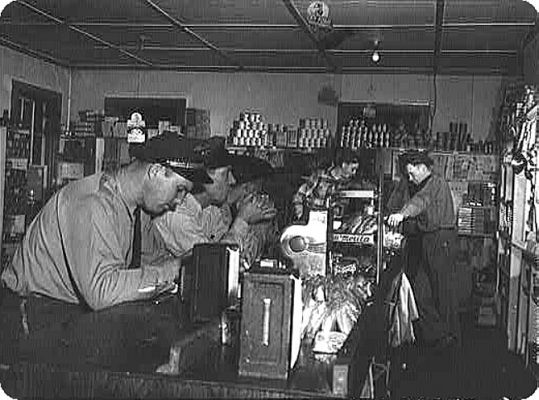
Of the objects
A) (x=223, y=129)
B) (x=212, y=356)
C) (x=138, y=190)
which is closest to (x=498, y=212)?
(x=223, y=129)

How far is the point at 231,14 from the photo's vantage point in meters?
1.15

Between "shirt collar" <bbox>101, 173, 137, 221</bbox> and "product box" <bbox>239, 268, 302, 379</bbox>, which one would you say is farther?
"shirt collar" <bbox>101, 173, 137, 221</bbox>

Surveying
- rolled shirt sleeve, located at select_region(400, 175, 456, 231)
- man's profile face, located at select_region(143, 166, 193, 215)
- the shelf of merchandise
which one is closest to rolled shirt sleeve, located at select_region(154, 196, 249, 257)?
man's profile face, located at select_region(143, 166, 193, 215)

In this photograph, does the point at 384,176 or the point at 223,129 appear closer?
the point at 223,129

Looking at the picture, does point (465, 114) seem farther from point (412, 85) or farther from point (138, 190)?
point (138, 190)

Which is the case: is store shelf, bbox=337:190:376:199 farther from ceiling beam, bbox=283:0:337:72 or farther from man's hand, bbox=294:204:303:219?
ceiling beam, bbox=283:0:337:72

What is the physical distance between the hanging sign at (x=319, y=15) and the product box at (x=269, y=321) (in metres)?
0.63

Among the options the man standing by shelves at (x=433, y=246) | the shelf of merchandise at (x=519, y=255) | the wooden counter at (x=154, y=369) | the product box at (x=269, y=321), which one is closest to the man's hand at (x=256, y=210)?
the man standing by shelves at (x=433, y=246)

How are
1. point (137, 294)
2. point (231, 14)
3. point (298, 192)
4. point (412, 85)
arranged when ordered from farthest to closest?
point (298, 192), point (412, 85), point (231, 14), point (137, 294)

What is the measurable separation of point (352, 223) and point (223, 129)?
0.87 feet

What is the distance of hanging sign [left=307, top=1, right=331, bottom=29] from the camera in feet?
3.71

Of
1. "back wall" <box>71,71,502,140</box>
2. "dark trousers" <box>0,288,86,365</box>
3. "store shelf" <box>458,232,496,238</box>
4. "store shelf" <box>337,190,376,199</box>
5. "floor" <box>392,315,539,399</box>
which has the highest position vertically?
"back wall" <box>71,71,502,140</box>

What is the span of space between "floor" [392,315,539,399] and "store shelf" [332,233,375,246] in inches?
7.8

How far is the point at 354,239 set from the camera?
3.89 feet
